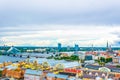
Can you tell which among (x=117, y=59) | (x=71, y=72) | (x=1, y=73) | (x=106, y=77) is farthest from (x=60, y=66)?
(x=117, y=59)

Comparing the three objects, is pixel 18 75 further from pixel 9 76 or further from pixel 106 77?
pixel 106 77

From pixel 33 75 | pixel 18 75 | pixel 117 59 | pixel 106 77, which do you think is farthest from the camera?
pixel 117 59

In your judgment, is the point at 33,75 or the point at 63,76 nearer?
the point at 63,76

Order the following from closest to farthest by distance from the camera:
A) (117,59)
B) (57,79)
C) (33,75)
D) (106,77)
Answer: (106,77) → (57,79) → (33,75) → (117,59)

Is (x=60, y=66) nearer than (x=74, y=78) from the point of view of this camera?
No

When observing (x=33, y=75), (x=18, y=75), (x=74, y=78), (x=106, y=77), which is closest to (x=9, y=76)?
(x=18, y=75)

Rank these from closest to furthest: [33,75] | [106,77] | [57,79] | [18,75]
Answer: [106,77] < [57,79] < [33,75] < [18,75]

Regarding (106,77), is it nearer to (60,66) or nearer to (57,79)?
(57,79)

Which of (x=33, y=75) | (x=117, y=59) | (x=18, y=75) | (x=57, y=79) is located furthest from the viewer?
(x=117, y=59)
